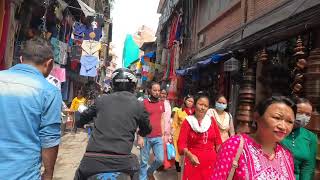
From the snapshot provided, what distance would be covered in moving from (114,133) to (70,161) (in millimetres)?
5588

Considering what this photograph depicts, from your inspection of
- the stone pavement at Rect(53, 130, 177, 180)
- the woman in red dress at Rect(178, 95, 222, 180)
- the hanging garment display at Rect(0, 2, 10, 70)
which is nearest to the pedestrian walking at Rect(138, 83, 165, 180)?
the woman in red dress at Rect(178, 95, 222, 180)

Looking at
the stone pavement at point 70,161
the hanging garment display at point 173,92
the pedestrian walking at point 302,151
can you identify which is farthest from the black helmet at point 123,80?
the hanging garment display at point 173,92

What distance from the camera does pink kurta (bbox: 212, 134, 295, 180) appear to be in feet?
7.95

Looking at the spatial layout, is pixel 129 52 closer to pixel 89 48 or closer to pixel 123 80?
pixel 89 48

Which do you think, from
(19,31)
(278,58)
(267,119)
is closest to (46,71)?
(267,119)

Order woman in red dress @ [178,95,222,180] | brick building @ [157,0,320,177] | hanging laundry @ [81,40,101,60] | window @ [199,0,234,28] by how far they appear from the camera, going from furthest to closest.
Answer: hanging laundry @ [81,40,101,60] → window @ [199,0,234,28] → brick building @ [157,0,320,177] → woman in red dress @ [178,95,222,180]

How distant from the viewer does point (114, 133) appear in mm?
3605

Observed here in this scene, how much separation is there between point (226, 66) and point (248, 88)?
1185 mm

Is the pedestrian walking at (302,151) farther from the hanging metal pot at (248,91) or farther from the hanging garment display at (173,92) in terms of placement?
the hanging garment display at (173,92)

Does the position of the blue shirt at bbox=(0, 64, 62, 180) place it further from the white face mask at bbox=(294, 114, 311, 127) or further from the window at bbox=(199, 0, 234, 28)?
the window at bbox=(199, 0, 234, 28)

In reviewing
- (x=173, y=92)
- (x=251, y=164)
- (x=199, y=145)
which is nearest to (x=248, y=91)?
(x=199, y=145)

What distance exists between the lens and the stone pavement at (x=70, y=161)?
7.49m

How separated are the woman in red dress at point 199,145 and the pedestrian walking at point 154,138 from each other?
1.16m

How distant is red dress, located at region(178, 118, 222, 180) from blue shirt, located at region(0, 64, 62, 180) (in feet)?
9.03
